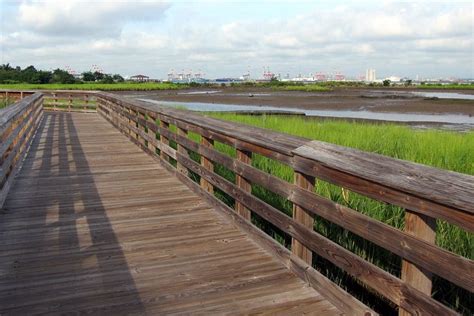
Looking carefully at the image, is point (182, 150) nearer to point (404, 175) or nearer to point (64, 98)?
point (404, 175)

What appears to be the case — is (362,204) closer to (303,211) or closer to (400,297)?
(303,211)

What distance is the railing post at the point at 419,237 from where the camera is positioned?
2418 millimetres

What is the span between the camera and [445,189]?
2.26 meters

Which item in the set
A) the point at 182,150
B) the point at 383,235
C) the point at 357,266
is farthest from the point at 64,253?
the point at 182,150

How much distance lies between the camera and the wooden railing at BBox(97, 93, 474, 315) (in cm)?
227

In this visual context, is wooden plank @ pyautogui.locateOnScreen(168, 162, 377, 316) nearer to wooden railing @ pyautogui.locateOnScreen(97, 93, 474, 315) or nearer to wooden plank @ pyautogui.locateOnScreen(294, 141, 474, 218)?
wooden railing @ pyautogui.locateOnScreen(97, 93, 474, 315)

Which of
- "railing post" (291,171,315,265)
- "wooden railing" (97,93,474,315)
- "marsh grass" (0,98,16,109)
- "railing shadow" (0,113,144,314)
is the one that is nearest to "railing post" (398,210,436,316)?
"wooden railing" (97,93,474,315)

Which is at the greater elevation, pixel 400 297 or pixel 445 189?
pixel 445 189

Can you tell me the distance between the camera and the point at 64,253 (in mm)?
4148

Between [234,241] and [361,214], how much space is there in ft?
5.83

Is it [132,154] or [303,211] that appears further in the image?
[132,154]

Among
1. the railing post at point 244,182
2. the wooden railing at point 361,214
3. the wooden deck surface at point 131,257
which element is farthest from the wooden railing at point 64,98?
the wooden railing at point 361,214

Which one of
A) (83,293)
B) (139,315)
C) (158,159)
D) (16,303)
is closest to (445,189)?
(139,315)

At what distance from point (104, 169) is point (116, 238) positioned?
3900 millimetres
